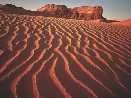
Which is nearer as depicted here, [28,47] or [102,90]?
[102,90]

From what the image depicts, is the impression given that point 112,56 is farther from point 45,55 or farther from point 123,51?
point 45,55

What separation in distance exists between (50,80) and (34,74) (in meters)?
0.28

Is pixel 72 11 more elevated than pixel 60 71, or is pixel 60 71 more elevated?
pixel 60 71

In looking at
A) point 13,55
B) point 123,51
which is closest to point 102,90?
point 13,55

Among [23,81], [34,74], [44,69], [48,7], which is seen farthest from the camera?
[48,7]

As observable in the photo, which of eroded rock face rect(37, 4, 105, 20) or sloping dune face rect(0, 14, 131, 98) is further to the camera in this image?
eroded rock face rect(37, 4, 105, 20)

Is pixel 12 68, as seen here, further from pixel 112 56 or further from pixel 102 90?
pixel 112 56

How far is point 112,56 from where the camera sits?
3.13 meters

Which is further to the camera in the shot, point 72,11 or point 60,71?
point 72,11

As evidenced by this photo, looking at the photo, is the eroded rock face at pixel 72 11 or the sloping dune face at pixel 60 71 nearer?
the sloping dune face at pixel 60 71

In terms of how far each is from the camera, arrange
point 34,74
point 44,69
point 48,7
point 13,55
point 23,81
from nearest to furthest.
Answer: point 23,81 < point 34,74 < point 44,69 < point 13,55 < point 48,7

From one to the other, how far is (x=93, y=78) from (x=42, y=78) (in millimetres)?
804

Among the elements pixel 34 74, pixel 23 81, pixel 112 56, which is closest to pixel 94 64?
pixel 112 56

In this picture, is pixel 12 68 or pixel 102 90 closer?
pixel 102 90
